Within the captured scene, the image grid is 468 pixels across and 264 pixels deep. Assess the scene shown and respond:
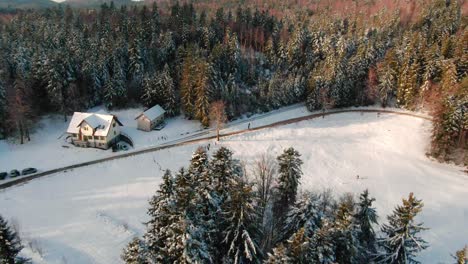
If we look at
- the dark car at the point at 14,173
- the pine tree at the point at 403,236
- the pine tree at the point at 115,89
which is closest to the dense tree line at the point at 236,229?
the pine tree at the point at 403,236

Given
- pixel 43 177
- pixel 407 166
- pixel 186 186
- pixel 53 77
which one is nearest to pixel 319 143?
pixel 407 166

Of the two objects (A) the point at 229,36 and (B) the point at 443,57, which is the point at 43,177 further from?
(B) the point at 443,57

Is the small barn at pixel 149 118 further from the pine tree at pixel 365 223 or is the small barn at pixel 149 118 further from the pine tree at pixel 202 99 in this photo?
the pine tree at pixel 365 223

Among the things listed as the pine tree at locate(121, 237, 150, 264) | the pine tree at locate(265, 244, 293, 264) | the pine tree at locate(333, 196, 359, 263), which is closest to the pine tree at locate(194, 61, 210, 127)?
the pine tree at locate(121, 237, 150, 264)

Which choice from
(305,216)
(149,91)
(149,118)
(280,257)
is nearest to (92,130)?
(149,118)

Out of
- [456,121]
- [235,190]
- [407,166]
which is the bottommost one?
[407,166]

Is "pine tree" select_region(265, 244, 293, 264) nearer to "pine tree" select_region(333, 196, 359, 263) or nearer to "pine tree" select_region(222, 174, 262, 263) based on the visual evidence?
"pine tree" select_region(222, 174, 262, 263)
